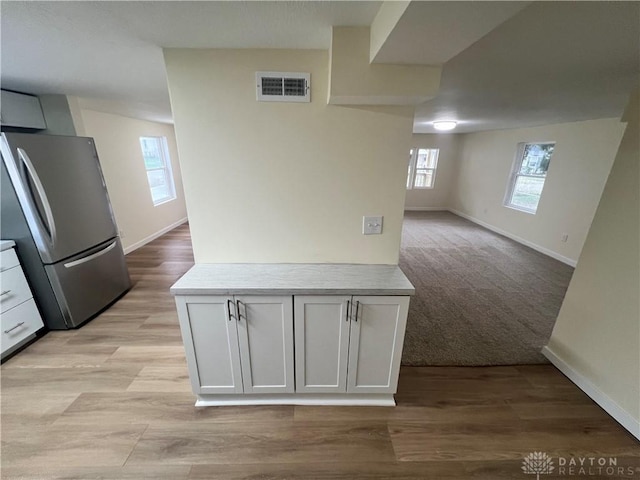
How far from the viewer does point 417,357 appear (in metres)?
2.22

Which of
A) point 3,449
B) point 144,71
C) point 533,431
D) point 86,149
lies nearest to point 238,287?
point 3,449

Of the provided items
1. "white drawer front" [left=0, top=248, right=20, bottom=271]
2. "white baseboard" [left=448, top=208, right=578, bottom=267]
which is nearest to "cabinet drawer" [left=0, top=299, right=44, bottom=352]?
"white drawer front" [left=0, top=248, right=20, bottom=271]

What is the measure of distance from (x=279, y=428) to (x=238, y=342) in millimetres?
614

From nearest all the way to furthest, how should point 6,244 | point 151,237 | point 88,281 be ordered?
point 6,244 < point 88,281 < point 151,237

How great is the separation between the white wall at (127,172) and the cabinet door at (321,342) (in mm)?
3989

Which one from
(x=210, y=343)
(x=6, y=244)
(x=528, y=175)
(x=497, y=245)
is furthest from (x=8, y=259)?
(x=528, y=175)

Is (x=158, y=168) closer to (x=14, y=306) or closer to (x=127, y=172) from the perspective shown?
(x=127, y=172)

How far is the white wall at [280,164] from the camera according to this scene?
1524 mm

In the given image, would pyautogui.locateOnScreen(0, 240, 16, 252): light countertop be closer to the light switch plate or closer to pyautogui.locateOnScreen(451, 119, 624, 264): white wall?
the light switch plate

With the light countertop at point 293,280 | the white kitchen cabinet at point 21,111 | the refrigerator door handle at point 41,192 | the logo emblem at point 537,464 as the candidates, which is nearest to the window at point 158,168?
the white kitchen cabinet at point 21,111

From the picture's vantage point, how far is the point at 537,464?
57.8 inches

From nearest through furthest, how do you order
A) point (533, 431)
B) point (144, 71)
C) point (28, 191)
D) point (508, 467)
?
point (508, 467) < point (533, 431) < point (144, 71) < point (28, 191)

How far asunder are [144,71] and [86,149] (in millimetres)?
1319

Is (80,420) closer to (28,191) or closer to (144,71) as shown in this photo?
(28,191)
